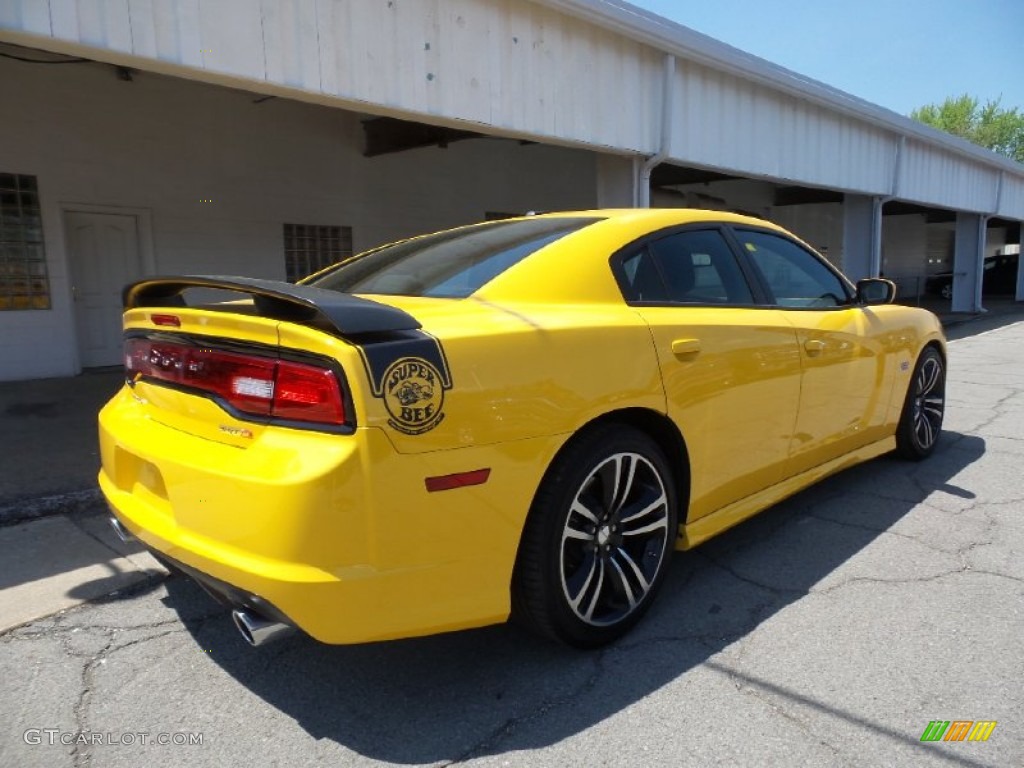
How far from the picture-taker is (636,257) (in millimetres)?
2822

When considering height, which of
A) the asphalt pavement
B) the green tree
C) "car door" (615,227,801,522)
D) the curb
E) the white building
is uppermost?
the green tree

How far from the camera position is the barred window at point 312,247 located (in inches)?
396

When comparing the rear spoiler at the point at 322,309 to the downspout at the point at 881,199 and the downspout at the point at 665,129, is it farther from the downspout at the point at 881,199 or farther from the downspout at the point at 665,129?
the downspout at the point at 881,199

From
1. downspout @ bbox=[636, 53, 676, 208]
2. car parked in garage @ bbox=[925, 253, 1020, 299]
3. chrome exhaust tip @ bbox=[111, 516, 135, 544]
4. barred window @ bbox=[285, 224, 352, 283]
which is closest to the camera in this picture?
chrome exhaust tip @ bbox=[111, 516, 135, 544]

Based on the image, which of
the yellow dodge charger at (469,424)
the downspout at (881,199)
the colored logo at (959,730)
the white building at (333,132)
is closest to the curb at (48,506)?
the yellow dodge charger at (469,424)

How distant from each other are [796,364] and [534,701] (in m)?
1.93

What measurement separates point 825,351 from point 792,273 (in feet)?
1.64

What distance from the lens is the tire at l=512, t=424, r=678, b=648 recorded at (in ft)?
7.39

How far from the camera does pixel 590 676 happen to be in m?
2.37

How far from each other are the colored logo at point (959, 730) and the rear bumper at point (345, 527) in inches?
51.4

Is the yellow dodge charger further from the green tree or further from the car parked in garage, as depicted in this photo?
the green tree

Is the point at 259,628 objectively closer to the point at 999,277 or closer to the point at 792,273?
the point at 792,273

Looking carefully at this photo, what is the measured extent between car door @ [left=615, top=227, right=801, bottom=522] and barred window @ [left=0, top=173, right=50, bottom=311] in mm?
7833

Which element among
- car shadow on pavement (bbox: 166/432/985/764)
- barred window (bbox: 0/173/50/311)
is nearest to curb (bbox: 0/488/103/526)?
car shadow on pavement (bbox: 166/432/985/764)
